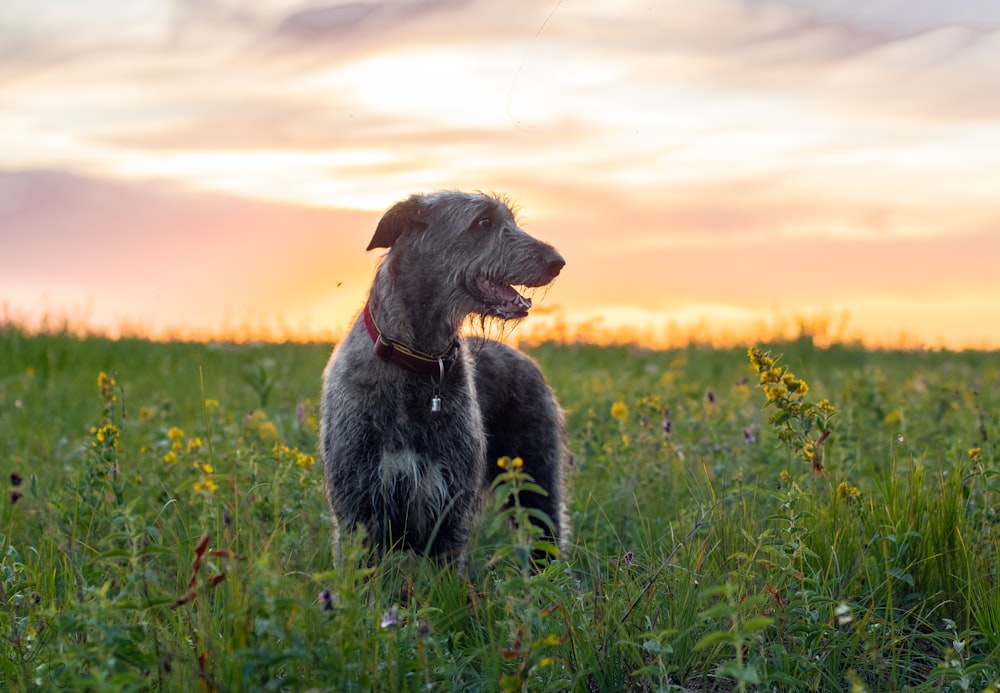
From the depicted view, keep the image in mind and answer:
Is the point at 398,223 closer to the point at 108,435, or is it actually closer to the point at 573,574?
the point at 108,435

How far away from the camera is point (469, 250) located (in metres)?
5.66

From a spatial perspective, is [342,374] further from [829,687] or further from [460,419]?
[829,687]

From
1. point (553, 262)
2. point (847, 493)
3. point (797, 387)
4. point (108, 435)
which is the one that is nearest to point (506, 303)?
point (553, 262)

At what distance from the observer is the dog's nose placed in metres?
5.74

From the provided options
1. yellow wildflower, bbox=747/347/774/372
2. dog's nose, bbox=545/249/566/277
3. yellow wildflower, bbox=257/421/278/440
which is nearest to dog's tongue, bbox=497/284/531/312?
dog's nose, bbox=545/249/566/277

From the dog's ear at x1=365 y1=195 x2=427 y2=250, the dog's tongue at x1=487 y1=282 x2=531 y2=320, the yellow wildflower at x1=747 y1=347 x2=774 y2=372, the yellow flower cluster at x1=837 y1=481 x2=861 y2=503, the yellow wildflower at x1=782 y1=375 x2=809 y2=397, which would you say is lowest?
the yellow flower cluster at x1=837 y1=481 x2=861 y2=503

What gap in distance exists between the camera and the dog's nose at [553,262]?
5.74 metres

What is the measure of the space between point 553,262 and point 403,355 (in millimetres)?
1072

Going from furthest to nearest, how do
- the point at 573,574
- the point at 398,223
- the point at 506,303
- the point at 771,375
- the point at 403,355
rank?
the point at 506,303
the point at 398,223
the point at 403,355
the point at 573,574
the point at 771,375

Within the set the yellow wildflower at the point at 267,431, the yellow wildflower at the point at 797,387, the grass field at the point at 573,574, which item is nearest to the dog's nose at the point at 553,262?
the grass field at the point at 573,574

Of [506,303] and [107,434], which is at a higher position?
[506,303]

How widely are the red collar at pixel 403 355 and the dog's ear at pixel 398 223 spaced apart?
419mm

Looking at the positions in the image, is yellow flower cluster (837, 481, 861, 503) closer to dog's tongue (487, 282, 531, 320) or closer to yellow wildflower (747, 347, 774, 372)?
yellow wildflower (747, 347, 774, 372)

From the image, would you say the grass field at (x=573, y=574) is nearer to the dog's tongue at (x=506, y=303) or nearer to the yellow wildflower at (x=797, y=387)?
the yellow wildflower at (x=797, y=387)
